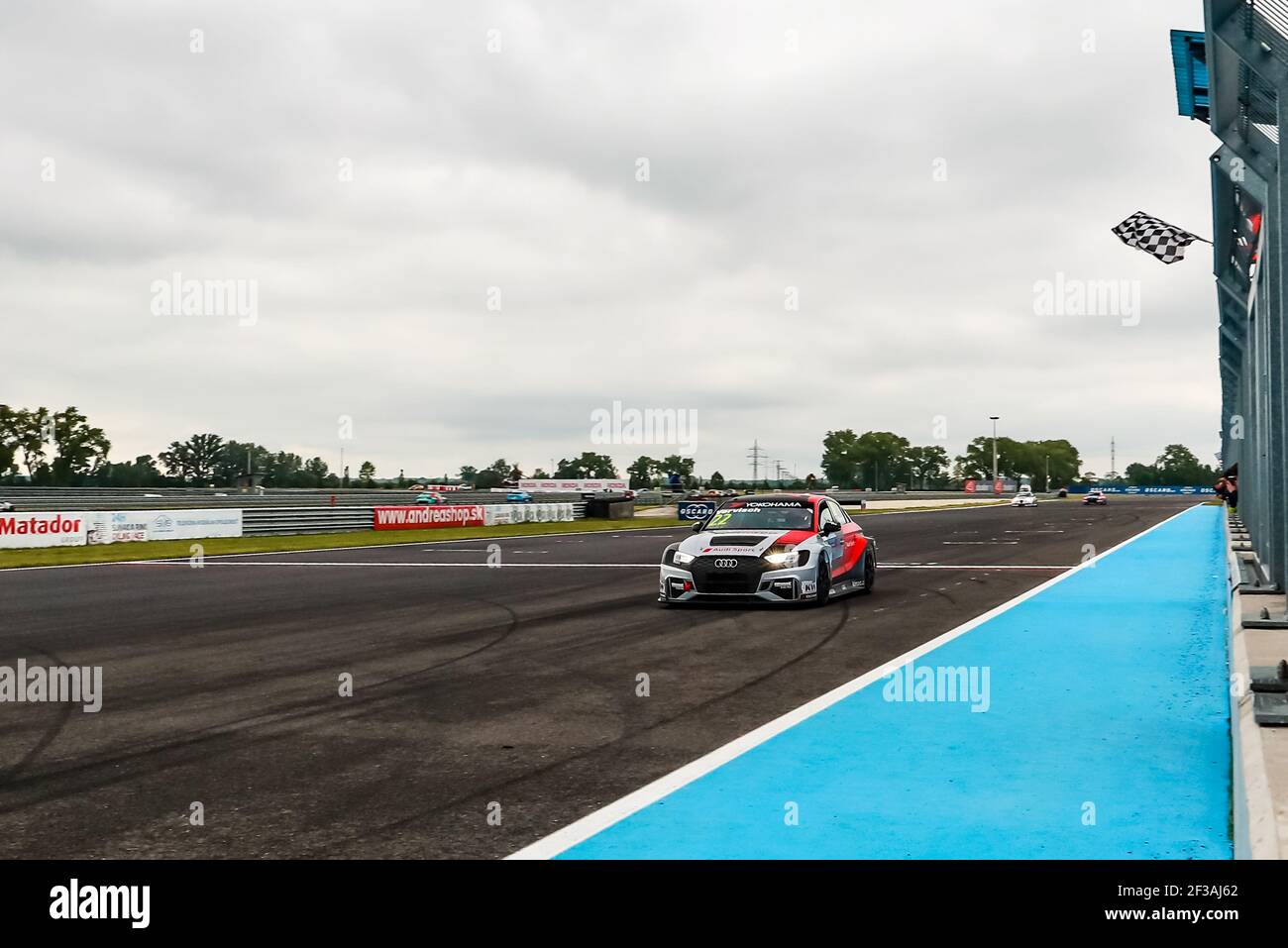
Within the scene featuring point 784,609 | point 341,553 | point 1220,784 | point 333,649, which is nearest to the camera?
point 1220,784

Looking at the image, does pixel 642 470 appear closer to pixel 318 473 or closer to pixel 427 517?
pixel 318 473

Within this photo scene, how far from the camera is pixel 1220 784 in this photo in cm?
516

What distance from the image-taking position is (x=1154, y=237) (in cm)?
1947

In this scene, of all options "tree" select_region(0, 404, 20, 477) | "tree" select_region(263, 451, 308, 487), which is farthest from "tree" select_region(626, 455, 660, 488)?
"tree" select_region(0, 404, 20, 477)

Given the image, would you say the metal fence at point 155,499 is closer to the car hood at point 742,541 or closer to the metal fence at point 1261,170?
the car hood at point 742,541

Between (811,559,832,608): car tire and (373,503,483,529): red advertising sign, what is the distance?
26.8 meters

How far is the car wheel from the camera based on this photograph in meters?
13.0

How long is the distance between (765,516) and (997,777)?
8.77m

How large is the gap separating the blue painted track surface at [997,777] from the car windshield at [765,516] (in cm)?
450

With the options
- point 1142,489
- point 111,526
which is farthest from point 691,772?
point 1142,489

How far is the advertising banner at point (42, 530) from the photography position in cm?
2670
